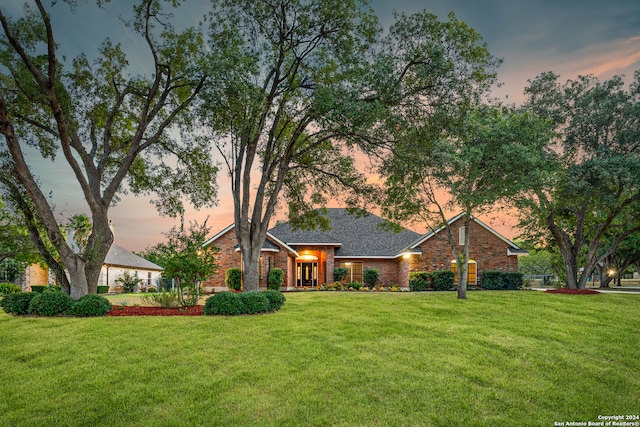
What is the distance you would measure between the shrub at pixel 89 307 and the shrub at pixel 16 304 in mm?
2054

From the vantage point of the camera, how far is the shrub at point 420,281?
81.5ft

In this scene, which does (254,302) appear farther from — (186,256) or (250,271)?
(186,256)

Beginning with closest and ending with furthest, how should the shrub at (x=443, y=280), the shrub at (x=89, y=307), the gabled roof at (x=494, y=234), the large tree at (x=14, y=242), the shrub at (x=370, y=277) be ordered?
the shrub at (x=89, y=307) → the large tree at (x=14, y=242) → the shrub at (x=443, y=280) → the gabled roof at (x=494, y=234) → the shrub at (x=370, y=277)

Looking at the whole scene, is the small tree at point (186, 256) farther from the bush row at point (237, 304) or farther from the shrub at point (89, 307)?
the shrub at point (89, 307)

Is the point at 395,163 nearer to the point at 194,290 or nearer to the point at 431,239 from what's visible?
the point at 194,290

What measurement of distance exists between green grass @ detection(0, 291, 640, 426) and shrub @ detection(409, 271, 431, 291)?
13.8 m

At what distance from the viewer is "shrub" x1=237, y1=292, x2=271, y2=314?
12.0m

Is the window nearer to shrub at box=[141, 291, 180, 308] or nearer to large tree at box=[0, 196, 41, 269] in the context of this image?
shrub at box=[141, 291, 180, 308]

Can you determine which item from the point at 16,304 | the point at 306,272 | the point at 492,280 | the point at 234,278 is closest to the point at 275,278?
the point at 234,278

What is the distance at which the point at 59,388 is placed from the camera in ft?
19.3

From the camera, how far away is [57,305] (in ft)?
38.6

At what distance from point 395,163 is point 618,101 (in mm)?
16149

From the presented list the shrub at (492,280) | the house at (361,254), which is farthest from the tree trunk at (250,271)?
the shrub at (492,280)

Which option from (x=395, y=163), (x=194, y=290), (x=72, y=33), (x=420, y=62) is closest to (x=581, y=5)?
(x=420, y=62)
